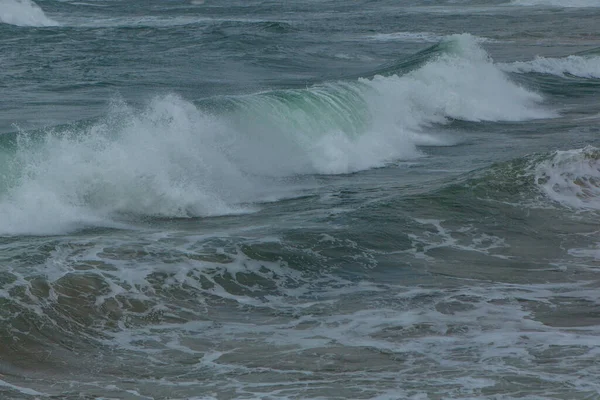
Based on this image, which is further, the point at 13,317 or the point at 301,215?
the point at 301,215

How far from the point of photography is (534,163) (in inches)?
567

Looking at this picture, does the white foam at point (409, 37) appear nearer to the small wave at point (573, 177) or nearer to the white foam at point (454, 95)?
the white foam at point (454, 95)

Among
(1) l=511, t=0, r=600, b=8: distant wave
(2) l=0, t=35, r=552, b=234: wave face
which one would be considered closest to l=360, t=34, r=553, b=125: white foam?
(2) l=0, t=35, r=552, b=234: wave face

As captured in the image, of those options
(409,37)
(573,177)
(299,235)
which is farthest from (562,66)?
(299,235)

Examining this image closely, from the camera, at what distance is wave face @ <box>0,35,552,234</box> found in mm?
12227

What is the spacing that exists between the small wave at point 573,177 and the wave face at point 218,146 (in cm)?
285

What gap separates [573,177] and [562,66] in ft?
44.3

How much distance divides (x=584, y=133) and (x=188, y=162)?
7371mm

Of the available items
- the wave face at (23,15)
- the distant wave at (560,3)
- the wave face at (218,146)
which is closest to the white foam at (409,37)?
the wave face at (218,146)

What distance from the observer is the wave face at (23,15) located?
1471 inches

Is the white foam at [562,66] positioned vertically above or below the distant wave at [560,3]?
below

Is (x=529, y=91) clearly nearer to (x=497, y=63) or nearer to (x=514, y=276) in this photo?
(x=497, y=63)

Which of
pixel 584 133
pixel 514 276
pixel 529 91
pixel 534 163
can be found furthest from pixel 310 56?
pixel 514 276

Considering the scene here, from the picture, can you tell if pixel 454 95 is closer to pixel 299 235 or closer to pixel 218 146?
pixel 218 146
